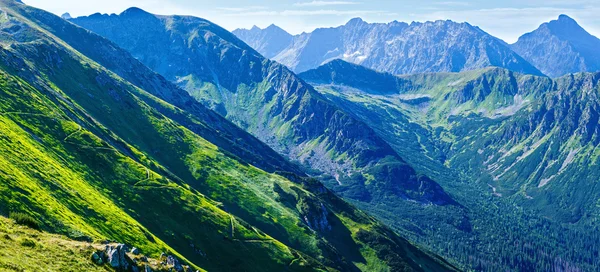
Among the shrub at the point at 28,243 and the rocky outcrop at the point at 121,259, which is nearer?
the shrub at the point at 28,243

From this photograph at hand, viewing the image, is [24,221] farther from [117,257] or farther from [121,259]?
[121,259]

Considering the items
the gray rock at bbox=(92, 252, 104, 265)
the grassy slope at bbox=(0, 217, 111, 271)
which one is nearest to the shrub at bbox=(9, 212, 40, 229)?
the grassy slope at bbox=(0, 217, 111, 271)

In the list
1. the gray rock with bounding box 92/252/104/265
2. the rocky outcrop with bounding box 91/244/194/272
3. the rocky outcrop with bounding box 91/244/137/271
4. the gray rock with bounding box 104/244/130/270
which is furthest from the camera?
the gray rock with bounding box 104/244/130/270

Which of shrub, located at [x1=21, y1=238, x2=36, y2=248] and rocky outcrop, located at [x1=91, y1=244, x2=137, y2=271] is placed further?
rocky outcrop, located at [x1=91, y1=244, x2=137, y2=271]

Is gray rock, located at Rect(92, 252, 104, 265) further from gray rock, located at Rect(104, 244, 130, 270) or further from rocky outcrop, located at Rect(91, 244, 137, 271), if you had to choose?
gray rock, located at Rect(104, 244, 130, 270)

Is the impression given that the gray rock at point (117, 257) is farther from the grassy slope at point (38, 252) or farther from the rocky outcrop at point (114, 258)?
the grassy slope at point (38, 252)

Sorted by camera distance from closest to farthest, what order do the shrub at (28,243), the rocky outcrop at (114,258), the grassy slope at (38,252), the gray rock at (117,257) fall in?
the grassy slope at (38,252) < the shrub at (28,243) < the rocky outcrop at (114,258) < the gray rock at (117,257)

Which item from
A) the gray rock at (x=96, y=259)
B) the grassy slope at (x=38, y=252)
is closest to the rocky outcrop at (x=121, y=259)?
the gray rock at (x=96, y=259)

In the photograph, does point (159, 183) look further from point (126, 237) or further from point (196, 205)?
point (126, 237)

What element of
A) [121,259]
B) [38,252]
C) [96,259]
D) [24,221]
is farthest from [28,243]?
[24,221]

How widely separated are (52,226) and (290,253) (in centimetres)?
9916

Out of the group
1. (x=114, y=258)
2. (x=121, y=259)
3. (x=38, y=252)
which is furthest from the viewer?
(x=121, y=259)

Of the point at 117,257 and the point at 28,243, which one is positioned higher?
the point at 28,243

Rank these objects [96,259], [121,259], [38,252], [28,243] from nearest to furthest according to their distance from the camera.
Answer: [38,252], [28,243], [96,259], [121,259]
